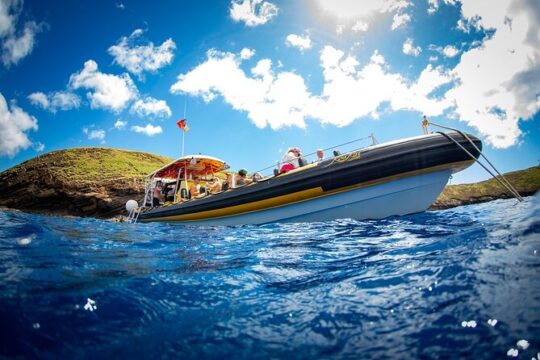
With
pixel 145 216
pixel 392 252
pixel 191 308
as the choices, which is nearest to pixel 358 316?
pixel 191 308

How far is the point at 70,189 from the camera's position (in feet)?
101

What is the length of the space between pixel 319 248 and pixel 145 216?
37.4ft

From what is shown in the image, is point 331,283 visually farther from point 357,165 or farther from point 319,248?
point 357,165

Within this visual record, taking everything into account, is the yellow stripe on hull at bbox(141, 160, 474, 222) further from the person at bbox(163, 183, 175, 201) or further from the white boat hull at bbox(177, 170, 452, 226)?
the person at bbox(163, 183, 175, 201)

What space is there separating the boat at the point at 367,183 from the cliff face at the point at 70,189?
25979 millimetres

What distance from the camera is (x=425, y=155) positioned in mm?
6195

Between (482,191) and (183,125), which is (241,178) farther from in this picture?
(482,191)

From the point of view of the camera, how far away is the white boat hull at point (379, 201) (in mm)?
6551

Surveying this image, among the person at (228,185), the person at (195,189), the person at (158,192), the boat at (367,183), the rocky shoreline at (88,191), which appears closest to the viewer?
the boat at (367,183)

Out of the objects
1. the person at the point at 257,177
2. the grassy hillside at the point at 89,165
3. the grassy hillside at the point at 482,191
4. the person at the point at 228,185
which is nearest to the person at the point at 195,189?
the person at the point at 228,185

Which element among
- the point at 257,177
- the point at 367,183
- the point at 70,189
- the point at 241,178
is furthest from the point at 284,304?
the point at 70,189

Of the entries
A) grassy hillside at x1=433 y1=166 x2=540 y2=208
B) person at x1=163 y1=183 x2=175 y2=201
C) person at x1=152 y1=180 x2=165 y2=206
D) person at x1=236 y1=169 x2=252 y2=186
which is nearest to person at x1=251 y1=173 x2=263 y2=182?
person at x1=236 y1=169 x2=252 y2=186

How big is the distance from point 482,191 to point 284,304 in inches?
1482

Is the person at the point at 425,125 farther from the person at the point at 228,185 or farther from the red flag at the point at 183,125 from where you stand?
the red flag at the point at 183,125
